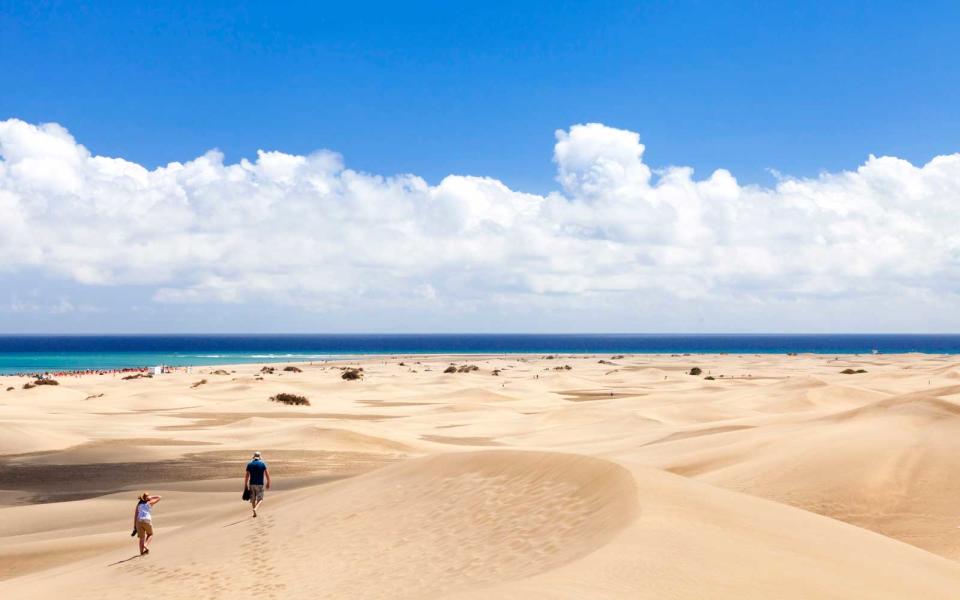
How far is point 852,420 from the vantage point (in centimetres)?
2455

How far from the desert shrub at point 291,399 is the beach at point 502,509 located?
10.5m

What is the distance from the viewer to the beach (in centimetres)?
1021

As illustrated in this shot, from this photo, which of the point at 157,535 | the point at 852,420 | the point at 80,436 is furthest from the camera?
the point at 80,436

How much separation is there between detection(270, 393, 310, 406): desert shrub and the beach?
10.5 metres

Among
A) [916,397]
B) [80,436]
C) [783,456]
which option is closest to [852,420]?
[916,397]

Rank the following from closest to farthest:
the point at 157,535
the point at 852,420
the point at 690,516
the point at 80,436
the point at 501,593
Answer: the point at 501,593
the point at 690,516
the point at 157,535
the point at 852,420
the point at 80,436

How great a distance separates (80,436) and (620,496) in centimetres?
2839

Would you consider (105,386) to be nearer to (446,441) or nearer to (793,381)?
(446,441)

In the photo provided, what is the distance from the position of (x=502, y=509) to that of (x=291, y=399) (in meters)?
38.3

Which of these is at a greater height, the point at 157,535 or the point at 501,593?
the point at 501,593

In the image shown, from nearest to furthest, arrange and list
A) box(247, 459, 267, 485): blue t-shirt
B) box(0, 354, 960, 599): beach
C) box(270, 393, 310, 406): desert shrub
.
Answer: box(0, 354, 960, 599): beach < box(247, 459, 267, 485): blue t-shirt < box(270, 393, 310, 406): desert shrub

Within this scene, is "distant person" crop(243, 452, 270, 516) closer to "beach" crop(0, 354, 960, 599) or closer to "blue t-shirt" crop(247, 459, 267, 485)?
"blue t-shirt" crop(247, 459, 267, 485)

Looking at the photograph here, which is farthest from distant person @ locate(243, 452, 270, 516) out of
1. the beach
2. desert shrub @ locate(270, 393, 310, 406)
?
desert shrub @ locate(270, 393, 310, 406)

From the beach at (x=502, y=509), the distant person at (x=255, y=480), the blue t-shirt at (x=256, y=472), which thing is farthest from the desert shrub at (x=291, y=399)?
the blue t-shirt at (x=256, y=472)
